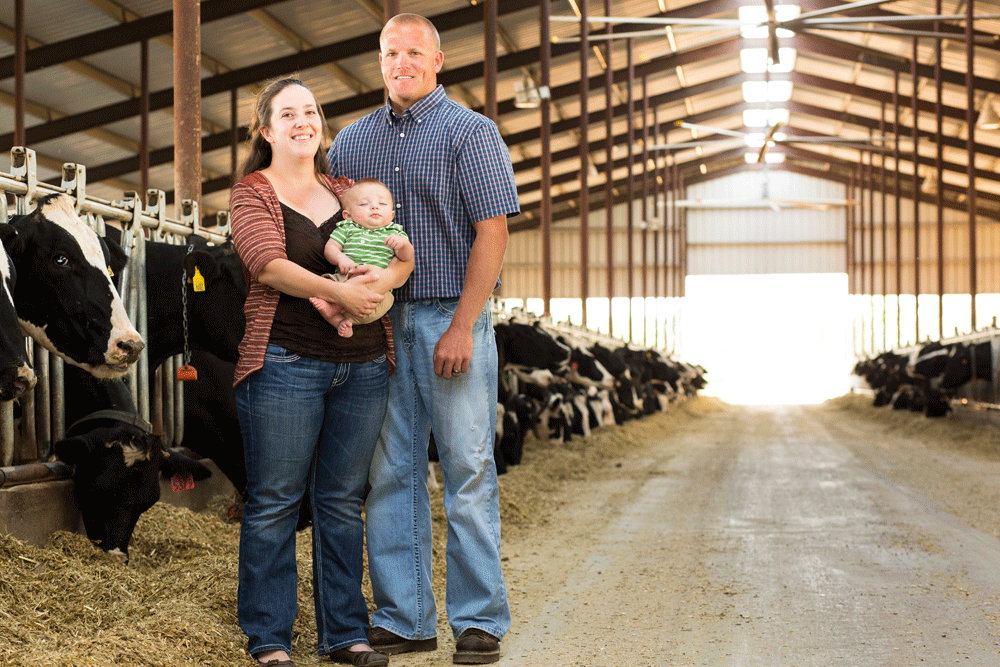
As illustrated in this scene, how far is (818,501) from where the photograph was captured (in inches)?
274

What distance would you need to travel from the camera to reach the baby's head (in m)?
3.06

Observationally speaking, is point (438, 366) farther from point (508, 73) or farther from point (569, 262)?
point (569, 262)

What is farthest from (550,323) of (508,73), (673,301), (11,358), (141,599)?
(673,301)

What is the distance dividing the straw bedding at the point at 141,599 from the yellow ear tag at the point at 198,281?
3.20 feet

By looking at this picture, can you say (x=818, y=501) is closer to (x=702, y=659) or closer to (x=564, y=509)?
(x=564, y=509)

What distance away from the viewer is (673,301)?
35.3 metres

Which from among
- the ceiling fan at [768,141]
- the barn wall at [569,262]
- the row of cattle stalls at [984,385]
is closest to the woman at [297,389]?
the row of cattle stalls at [984,385]

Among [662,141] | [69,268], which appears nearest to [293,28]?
[69,268]

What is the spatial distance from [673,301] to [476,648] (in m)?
32.7

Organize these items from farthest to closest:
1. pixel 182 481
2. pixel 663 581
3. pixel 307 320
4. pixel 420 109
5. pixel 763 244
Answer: pixel 763 244 < pixel 663 581 < pixel 182 481 < pixel 420 109 < pixel 307 320

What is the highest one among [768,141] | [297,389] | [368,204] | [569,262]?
[768,141]

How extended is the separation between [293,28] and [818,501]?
40.3 feet

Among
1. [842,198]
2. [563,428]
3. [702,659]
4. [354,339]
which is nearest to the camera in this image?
[354,339]

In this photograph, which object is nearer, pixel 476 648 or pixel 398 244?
pixel 398 244
